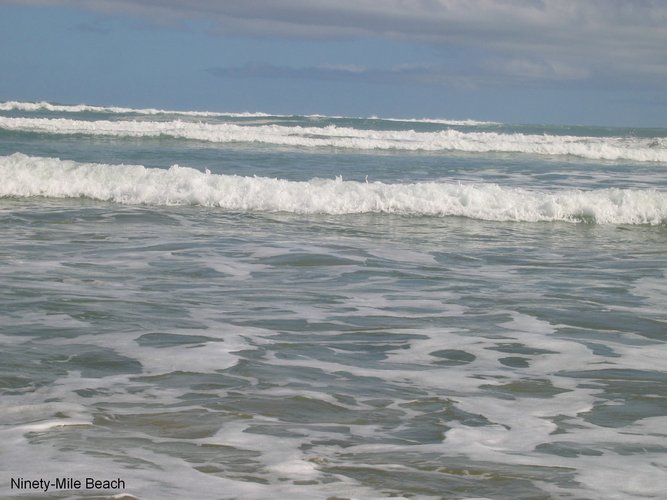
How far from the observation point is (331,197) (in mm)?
15398

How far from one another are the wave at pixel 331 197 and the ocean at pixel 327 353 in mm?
159

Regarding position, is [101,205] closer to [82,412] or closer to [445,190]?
[445,190]

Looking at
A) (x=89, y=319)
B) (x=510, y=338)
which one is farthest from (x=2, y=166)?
(x=510, y=338)

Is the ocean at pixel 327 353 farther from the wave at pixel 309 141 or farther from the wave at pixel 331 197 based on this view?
the wave at pixel 309 141

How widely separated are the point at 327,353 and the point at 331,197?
381 inches

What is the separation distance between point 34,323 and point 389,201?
32.1ft

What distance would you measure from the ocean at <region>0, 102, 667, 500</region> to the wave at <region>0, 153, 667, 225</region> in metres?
0.16

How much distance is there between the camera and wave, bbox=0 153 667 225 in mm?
15148

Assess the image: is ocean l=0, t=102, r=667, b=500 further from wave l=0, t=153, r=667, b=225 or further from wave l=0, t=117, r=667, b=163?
wave l=0, t=117, r=667, b=163

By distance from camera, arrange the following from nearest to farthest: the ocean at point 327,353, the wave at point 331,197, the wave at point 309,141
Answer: the ocean at point 327,353
the wave at point 331,197
the wave at point 309,141

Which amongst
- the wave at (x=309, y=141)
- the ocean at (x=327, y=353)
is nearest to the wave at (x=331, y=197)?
the ocean at (x=327, y=353)

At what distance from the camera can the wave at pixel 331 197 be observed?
1515cm

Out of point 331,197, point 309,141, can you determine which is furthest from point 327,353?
point 309,141

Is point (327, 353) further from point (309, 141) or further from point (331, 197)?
point (309, 141)
